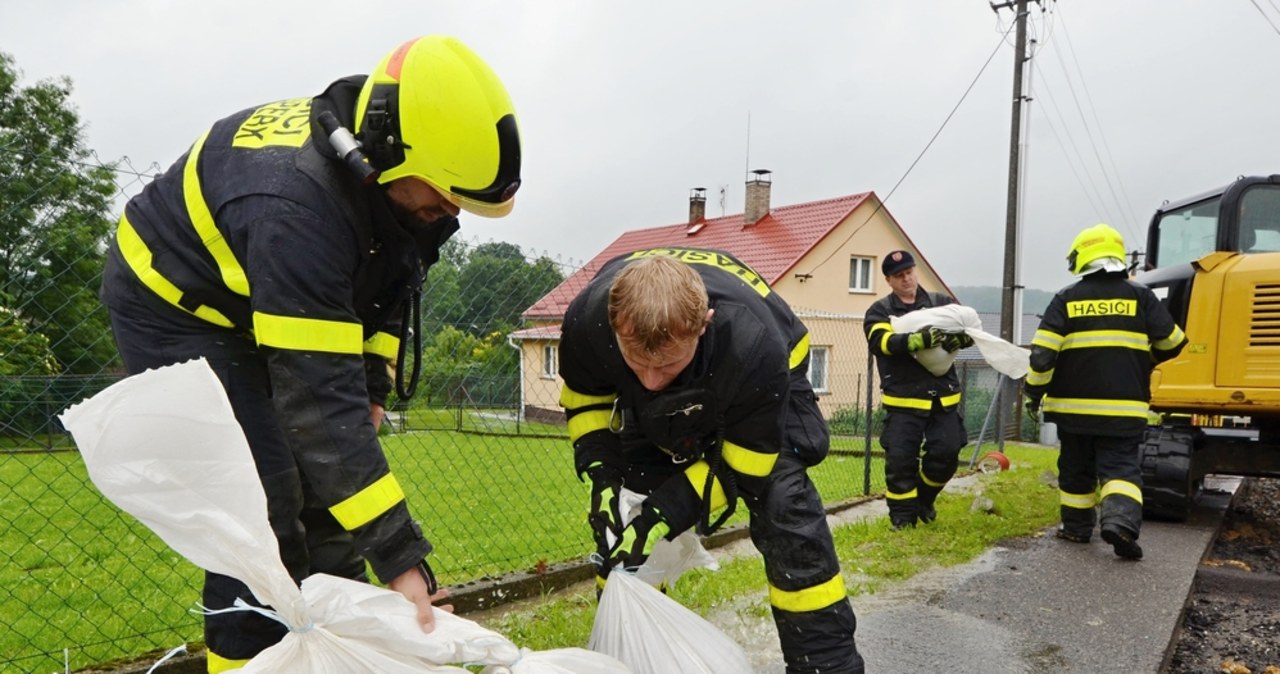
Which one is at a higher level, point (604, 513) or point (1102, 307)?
point (1102, 307)

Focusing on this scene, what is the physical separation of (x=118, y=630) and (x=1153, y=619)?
439 cm

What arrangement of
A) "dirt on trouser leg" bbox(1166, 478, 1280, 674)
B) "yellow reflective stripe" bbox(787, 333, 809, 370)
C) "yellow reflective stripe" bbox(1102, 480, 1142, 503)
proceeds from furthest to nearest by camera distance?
"yellow reflective stripe" bbox(1102, 480, 1142, 503) → "dirt on trouser leg" bbox(1166, 478, 1280, 674) → "yellow reflective stripe" bbox(787, 333, 809, 370)

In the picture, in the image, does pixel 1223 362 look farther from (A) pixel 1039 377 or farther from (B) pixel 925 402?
(B) pixel 925 402

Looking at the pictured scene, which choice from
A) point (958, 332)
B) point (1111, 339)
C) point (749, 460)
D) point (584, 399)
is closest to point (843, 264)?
point (958, 332)

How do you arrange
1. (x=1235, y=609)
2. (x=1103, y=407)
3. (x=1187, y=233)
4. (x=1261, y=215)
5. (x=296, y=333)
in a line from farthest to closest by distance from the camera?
(x=1187, y=233), (x=1261, y=215), (x=1103, y=407), (x=1235, y=609), (x=296, y=333)

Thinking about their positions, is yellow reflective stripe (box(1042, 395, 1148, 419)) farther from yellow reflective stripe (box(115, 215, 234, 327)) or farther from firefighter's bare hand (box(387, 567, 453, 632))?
yellow reflective stripe (box(115, 215, 234, 327))

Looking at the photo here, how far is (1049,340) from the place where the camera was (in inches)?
194

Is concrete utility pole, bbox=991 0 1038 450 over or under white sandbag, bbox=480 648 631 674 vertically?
over

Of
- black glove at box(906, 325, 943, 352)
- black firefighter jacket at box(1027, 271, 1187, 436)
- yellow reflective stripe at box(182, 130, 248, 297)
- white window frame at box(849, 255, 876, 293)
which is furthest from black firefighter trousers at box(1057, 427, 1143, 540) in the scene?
white window frame at box(849, 255, 876, 293)

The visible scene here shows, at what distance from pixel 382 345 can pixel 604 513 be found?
81 cm

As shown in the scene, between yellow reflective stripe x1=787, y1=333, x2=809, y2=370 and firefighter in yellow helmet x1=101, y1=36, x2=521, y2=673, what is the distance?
114cm

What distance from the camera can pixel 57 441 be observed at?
13.2 feet

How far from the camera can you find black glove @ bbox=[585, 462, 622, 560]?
7.71ft

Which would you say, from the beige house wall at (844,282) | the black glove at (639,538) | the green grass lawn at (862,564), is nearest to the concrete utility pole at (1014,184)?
the beige house wall at (844,282)
